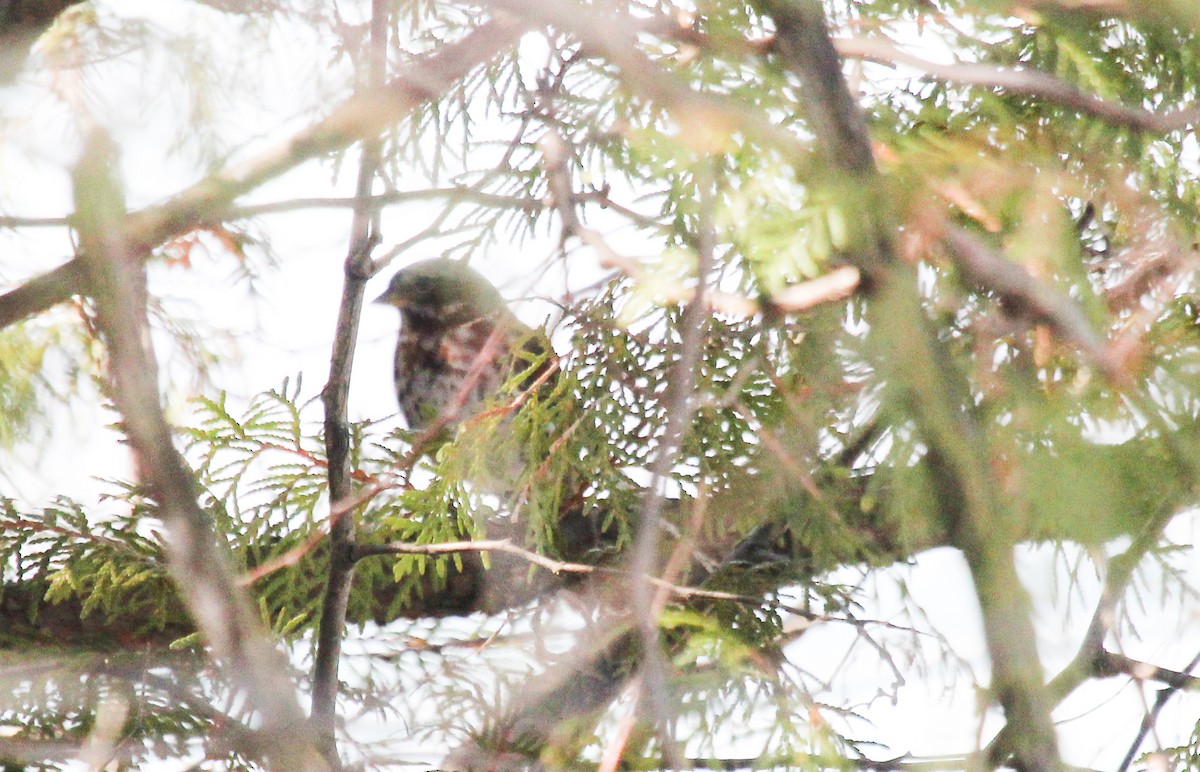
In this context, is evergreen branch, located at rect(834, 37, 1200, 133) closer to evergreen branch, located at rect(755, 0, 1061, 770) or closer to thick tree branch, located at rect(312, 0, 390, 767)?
evergreen branch, located at rect(755, 0, 1061, 770)

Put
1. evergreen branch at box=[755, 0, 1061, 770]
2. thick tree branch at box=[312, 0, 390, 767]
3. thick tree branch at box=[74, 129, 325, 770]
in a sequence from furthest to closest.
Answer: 1. thick tree branch at box=[312, 0, 390, 767]
2. evergreen branch at box=[755, 0, 1061, 770]
3. thick tree branch at box=[74, 129, 325, 770]

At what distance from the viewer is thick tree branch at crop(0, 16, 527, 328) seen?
4.75 ft

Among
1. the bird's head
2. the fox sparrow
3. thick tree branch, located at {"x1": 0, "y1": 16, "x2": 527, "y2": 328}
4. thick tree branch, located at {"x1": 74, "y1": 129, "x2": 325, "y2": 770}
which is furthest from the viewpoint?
the bird's head

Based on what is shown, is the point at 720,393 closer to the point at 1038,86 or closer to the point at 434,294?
the point at 1038,86

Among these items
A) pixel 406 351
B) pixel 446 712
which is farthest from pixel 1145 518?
pixel 406 351

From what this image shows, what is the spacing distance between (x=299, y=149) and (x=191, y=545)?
850mm

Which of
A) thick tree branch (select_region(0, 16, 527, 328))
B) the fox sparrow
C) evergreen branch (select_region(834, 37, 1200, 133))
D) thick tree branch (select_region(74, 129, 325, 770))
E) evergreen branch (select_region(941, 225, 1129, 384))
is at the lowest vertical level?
thick tree branch (select_region(74, 129, 325, 770))

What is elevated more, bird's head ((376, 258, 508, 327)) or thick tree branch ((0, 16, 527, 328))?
bird's head ((376, 258, 508, 327))

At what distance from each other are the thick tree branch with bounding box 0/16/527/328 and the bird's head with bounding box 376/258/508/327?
2193 millimetres

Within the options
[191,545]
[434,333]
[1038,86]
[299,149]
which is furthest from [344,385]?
[434,333]

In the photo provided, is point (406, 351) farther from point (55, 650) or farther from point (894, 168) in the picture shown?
point (894, 168)

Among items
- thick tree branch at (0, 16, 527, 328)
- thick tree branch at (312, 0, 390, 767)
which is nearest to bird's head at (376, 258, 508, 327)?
thick tree branch at (312, 0, 390, 767)

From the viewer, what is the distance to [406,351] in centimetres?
391

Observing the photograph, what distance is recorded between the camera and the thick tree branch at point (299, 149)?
1449mm
